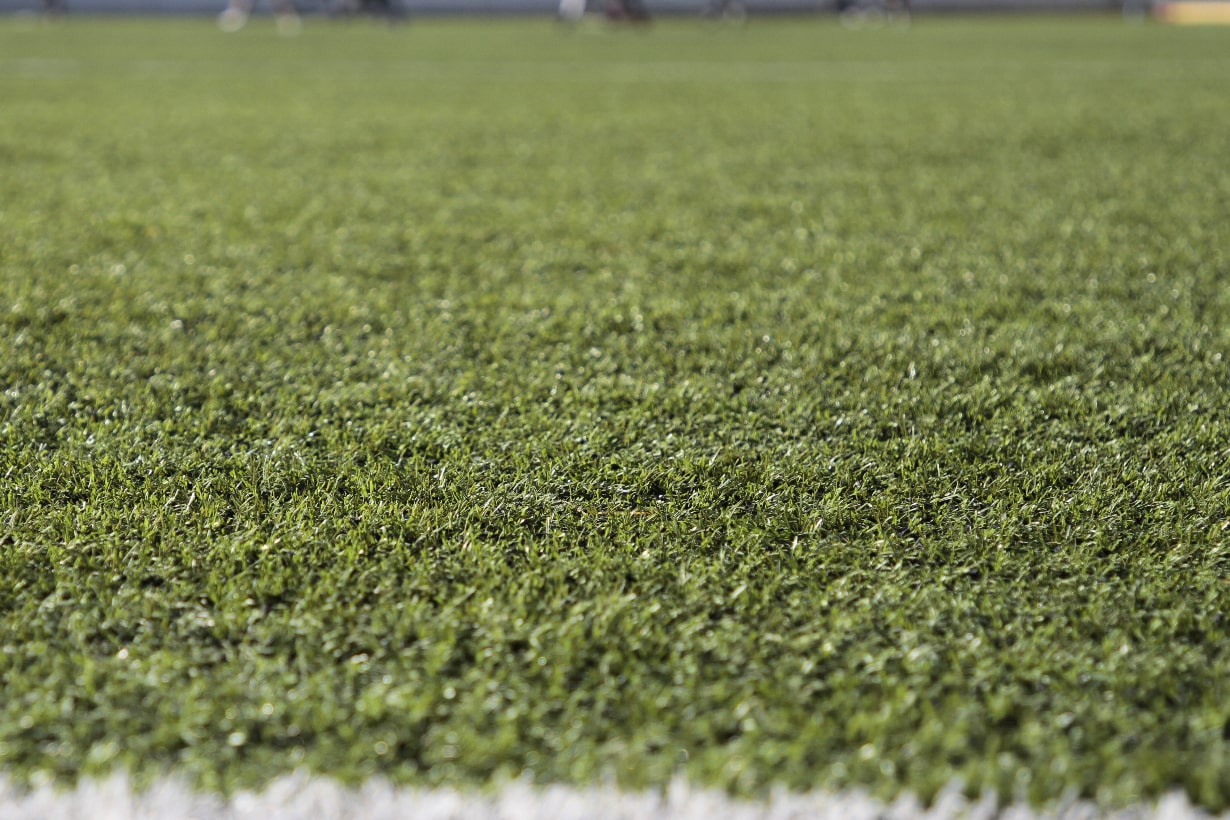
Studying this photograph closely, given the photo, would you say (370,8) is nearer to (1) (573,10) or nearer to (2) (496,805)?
(1) (573,10)

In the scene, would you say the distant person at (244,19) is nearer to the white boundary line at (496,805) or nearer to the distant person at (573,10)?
the distant person at (573,10)

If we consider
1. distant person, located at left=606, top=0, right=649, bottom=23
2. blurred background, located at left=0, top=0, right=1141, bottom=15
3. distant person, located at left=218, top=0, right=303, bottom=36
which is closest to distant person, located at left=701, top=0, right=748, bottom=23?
distant person, located at left=606, top=0, right=649, bottom=23

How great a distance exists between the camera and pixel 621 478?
166 centimetres

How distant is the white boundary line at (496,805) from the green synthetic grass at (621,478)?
2 centimetres

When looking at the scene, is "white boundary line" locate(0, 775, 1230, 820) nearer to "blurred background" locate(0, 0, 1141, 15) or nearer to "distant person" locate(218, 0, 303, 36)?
"distant person" locate(218, 0, 303, 36)

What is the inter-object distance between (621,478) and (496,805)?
0.70 m

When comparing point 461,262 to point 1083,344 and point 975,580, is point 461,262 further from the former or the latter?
point 975,580

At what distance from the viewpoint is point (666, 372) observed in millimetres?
2084

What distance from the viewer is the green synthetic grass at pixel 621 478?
111 cm

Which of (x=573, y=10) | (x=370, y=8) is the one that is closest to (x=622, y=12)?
(x=573, y=10)

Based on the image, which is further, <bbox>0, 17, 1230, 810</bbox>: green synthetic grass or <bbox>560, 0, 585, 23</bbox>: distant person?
<bbox>560, 0, 585, 23</bbox>: distant person

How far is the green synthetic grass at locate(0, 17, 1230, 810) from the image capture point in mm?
1110

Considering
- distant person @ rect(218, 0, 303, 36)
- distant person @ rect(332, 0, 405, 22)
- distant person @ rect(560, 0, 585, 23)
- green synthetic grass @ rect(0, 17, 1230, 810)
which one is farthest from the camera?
distant person @ rect(332, 0, 405, 22)

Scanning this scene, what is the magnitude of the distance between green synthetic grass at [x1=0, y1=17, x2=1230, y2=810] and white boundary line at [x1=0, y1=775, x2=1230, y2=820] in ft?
0.07
